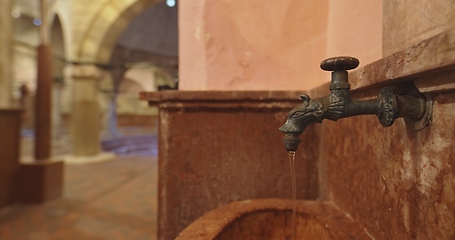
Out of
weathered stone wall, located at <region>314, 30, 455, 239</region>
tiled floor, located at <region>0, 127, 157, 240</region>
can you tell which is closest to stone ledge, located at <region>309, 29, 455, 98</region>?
weathered stone wall, located at <region>314, 30, 455, 239</region>

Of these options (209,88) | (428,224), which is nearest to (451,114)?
(428,224)

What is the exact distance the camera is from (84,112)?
22.8 ft

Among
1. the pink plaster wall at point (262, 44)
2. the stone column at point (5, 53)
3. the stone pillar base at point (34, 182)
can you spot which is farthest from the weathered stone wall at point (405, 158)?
the stone column at point (5, 53)

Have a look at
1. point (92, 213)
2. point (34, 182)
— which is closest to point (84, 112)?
point (34, 182)

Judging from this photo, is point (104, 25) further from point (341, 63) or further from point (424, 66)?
point (424, 66)

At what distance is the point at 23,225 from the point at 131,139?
28.9 ft

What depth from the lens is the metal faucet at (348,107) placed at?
0.72 meters

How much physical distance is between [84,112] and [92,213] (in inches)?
158

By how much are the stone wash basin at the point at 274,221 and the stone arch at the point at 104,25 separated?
263 inches

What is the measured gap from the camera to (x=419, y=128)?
0.76 meters

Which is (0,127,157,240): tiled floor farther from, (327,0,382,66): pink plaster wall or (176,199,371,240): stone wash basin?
(327,0,382,66): pink plaster wall

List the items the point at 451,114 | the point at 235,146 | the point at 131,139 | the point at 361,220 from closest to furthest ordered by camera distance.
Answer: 1. the point at 451,114
2. the point at 361,220
3. the point at 235,146
4. the point at 131,139

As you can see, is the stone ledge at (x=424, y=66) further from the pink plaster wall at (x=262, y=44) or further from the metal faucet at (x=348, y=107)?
the pink plaster wall at (x=262, y=44)

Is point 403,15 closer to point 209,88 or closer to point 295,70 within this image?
point 295,70
